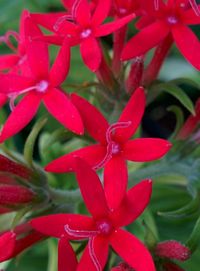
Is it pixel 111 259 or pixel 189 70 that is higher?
pixel 111 259

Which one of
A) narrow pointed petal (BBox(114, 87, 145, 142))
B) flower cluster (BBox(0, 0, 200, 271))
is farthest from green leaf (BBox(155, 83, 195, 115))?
narrow pointed petal (BBox(114, 87, 145, 142))

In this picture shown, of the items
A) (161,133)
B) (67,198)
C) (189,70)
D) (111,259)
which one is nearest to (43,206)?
(67,198)

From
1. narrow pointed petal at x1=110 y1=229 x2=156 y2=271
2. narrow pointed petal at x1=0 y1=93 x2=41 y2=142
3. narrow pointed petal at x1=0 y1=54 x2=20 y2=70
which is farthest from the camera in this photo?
narrow pointed petal at x1=0 y1=54 x2=20 y2=70

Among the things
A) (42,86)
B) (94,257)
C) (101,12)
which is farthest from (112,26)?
(94,257)

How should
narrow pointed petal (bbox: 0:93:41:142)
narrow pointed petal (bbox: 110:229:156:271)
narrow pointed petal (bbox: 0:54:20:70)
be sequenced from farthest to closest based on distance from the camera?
1. narrow pointed petal (bbox: 0:54:20:70)
2. narrow pointed petal (bbox: 0:93:41:142)
3. narrow pointed petal (bbox: 110:229:156:271)

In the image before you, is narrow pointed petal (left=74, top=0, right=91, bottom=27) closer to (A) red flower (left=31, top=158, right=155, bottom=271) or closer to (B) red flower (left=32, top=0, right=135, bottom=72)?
(B) red flower (left=32, top=0, right=135, bottom=72)

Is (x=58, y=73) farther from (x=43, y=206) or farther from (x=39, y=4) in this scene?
(x=39, y=4)

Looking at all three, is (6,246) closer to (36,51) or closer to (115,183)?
(115,183)
